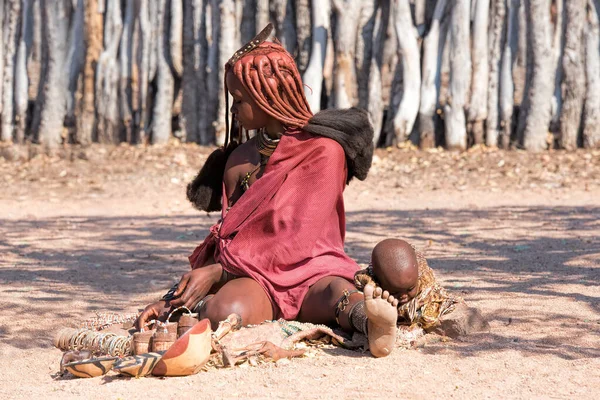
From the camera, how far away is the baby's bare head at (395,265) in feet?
11.8

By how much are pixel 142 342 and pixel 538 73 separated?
6954 millimetres

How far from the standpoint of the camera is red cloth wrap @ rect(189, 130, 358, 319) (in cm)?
391

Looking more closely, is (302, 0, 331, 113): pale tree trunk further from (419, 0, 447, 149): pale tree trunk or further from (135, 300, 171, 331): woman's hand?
(135, 300, 171, 331): woman's hand

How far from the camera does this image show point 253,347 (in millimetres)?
3562

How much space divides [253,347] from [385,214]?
175 inches

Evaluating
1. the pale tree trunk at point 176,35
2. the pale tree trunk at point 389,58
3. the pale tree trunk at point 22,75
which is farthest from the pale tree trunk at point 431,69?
the pale tree trunk at point 22,75

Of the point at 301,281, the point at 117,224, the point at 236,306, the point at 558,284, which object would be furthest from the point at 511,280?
the point at 117,224

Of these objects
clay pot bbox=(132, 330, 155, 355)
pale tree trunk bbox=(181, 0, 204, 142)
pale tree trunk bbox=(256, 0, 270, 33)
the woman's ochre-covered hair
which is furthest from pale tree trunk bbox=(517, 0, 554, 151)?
clay pot bbox=(132, 330, 155, 355)

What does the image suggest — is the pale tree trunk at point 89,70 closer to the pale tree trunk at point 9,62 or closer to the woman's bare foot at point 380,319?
the pale tree trunk at point 9,62

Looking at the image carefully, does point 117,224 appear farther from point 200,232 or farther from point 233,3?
point 233,3

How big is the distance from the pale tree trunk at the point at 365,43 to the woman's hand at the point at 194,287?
6572 millimetres

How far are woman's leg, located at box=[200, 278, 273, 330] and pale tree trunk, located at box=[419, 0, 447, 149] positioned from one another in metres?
6.49

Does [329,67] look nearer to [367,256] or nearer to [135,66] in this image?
[135,66]

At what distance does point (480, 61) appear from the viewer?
9750 millimetres
